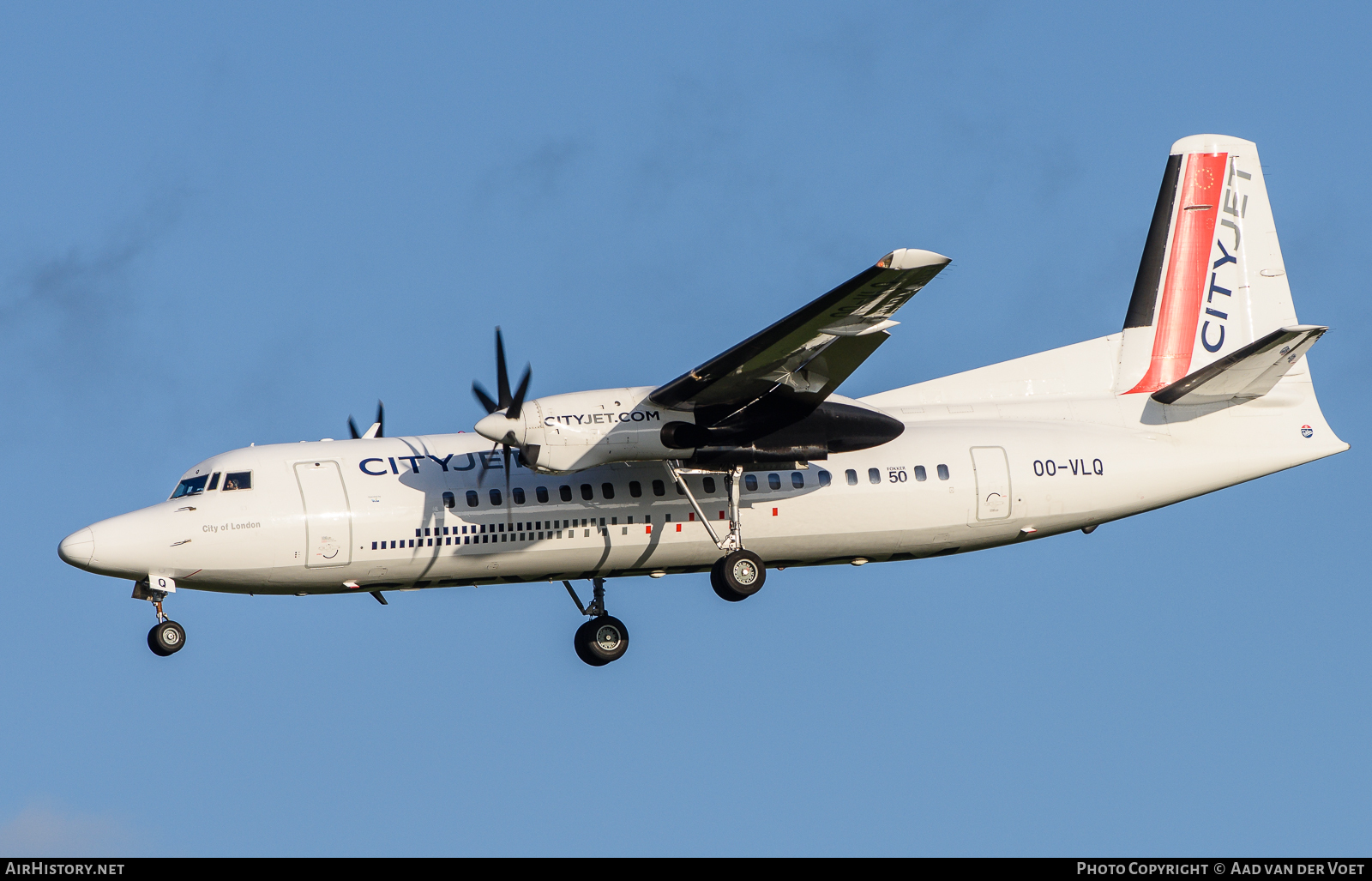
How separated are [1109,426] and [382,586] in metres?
10.5

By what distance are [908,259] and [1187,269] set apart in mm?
9330

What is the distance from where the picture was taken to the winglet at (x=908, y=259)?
1731 cm

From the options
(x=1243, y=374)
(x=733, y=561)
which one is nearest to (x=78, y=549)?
(x=733, y=561)

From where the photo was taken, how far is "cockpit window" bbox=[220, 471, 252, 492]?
2069 centimetres

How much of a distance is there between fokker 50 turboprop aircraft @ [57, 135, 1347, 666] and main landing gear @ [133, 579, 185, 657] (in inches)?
1.1

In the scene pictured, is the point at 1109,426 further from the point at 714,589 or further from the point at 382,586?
the point at 382,586

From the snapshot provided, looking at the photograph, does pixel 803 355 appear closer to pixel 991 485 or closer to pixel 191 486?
pixel 991 485

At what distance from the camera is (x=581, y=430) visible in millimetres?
19844

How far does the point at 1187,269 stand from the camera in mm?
24984

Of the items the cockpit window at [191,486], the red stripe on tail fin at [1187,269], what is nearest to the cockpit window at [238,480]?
the cockpit window at [191,486]
